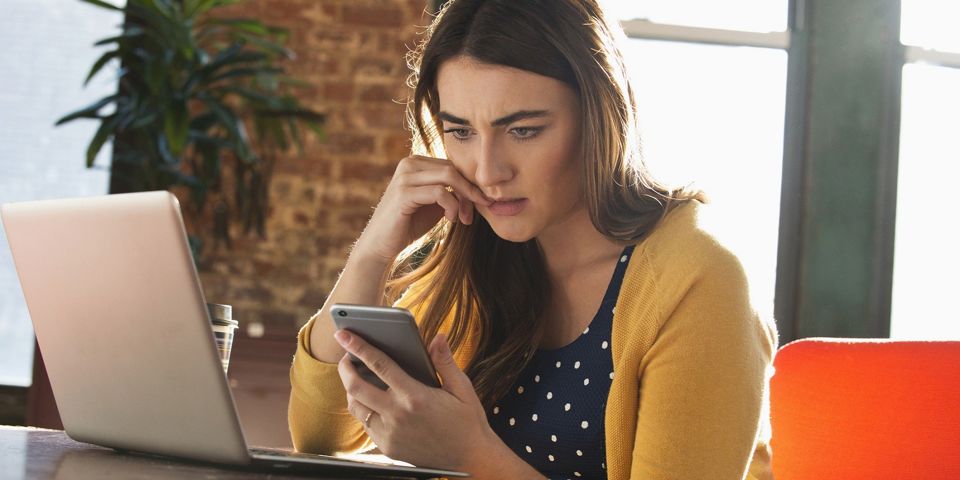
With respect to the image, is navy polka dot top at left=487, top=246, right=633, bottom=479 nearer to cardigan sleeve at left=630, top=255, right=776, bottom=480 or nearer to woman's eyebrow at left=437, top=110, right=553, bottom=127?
cardigan sleeve at left=630, top=255, right=776, bottom=480

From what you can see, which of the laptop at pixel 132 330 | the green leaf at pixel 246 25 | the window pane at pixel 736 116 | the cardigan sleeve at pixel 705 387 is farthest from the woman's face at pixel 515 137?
the window pane at pixel 736 116

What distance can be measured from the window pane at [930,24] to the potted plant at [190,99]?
1.90m

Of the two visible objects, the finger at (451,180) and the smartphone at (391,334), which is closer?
the smartphone at (391,334)

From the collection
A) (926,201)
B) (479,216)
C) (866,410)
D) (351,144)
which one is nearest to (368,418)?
(479,216)

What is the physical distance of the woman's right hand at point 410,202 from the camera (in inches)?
62.6

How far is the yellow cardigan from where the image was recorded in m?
1.28

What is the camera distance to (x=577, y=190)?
5.17 ft

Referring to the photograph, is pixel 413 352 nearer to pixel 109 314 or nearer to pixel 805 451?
pixel 109 314

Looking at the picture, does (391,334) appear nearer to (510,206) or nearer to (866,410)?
(510,206)

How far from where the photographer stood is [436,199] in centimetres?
159

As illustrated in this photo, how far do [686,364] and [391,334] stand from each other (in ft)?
1.29

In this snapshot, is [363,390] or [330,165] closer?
[363,390]

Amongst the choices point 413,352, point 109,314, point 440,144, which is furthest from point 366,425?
point 440,144

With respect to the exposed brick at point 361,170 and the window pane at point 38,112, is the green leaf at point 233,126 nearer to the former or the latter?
the exposed brick at point 361,170
